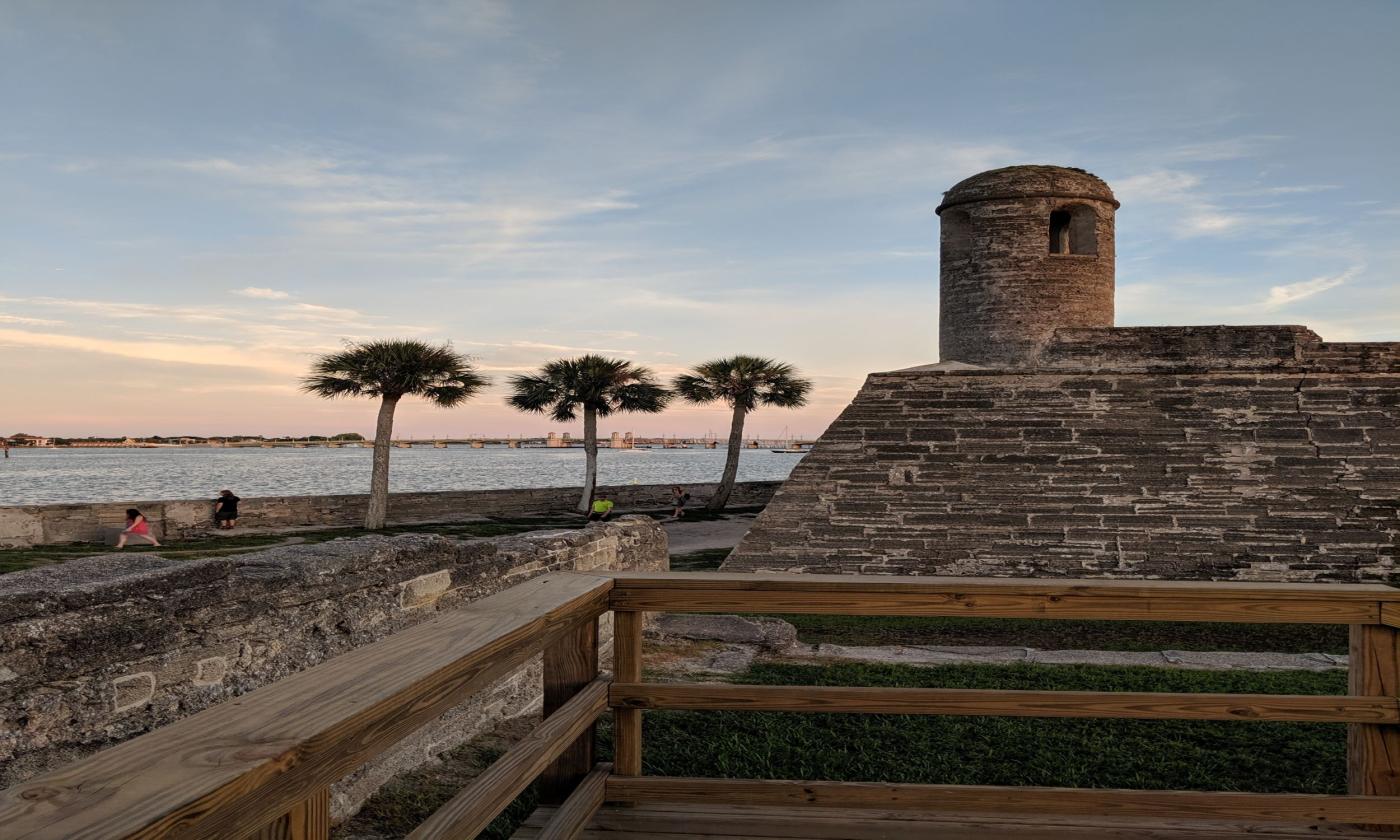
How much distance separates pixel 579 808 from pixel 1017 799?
1322 millimetres

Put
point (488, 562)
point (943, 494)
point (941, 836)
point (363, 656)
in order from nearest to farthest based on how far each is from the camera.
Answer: point (363, 656), point (941, 836), point (488, 562), point (943, 494)

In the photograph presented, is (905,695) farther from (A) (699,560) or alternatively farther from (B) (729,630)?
(A) (699,560)

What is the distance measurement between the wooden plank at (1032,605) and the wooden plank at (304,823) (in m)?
1.56

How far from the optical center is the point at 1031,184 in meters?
17.6

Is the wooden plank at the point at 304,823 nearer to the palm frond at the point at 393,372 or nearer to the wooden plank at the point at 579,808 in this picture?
the wooden plank at the point at 579,808

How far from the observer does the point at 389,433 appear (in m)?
27.4

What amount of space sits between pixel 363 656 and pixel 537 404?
115 ft

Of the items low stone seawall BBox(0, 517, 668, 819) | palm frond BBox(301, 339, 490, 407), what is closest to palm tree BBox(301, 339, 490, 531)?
palm frond BBox(301, 339, 490, 407)

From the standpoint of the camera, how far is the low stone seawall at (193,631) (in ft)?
10.9

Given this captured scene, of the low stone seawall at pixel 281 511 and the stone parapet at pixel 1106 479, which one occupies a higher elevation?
the stone parapet at pixel 1106 479

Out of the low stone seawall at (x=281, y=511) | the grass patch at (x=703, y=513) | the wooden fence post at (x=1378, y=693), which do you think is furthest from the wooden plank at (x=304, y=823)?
the grass patch at (x=703, y=513)

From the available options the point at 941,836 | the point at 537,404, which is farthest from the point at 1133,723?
the point at 537,404

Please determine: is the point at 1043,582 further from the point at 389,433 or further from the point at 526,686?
the point at 389,433

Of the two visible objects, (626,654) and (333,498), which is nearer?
(626,654)
